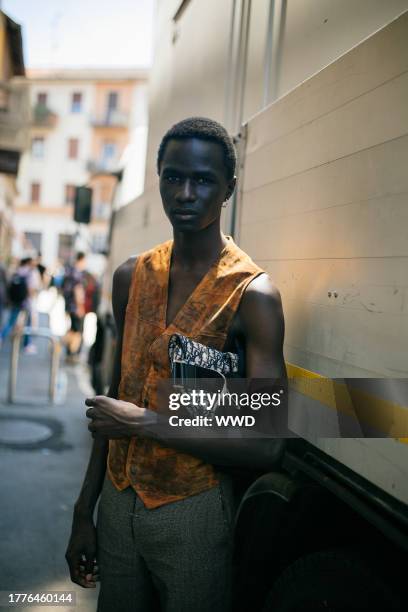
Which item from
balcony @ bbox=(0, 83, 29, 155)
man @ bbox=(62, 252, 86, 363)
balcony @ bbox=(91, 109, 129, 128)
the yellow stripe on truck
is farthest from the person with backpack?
balcony @ bbox=(91, 109, 129, 128)

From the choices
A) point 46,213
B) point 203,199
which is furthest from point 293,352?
point 46,213

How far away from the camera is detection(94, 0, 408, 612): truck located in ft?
4.57

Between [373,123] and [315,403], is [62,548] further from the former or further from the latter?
[373,123]

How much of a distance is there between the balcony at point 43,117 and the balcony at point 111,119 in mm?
3090

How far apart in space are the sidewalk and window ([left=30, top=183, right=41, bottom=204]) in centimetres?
4071

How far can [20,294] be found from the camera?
11.6 meters

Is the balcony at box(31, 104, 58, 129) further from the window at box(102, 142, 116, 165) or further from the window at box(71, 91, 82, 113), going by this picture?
the window at box(102, 142, 116, 165)

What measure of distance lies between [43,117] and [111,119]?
201 inches

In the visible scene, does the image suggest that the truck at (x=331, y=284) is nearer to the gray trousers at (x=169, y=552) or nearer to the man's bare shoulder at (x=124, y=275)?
the gray trousers at (x=169, y=552)

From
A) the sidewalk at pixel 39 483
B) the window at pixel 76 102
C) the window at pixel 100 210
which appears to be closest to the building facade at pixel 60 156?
the window at pixel 76 102

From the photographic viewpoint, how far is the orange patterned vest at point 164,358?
164 cm

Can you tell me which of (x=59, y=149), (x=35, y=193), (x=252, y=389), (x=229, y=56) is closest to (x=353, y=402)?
(x=252, y=389)

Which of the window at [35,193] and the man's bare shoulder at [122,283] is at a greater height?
the window at [35,193]

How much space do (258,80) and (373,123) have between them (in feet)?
3.48
